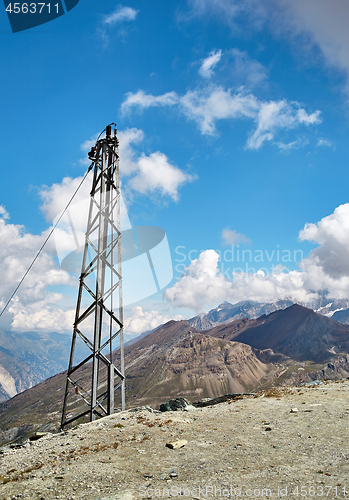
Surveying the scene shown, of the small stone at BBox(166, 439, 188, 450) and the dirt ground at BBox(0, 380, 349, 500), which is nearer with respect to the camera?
the dirt ground at BBox(0, 380, 349, 500)

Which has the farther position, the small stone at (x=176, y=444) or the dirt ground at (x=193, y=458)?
the small stone at (x=176, y=444)

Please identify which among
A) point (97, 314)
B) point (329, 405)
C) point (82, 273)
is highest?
point (82, 273)

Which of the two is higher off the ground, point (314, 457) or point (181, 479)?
point (181, 479)

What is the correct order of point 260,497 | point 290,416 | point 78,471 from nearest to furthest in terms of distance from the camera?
point 260,497 → point 78,471 → point 290,416

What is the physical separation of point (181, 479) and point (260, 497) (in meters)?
2.17

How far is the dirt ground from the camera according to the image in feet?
23.6

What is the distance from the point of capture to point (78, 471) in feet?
27.8

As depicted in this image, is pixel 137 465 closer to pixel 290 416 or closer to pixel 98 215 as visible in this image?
pixel 290 416

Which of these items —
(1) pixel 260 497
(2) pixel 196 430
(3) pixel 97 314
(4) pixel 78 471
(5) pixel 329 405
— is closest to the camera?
(1) pixel 260 497

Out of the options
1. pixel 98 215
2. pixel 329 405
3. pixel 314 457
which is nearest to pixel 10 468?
pixel 314 457

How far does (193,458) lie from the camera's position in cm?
924

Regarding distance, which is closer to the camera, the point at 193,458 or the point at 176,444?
the point at 193,458

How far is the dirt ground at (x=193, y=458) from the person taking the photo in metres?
7.18

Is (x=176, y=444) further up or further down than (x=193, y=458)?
further up
